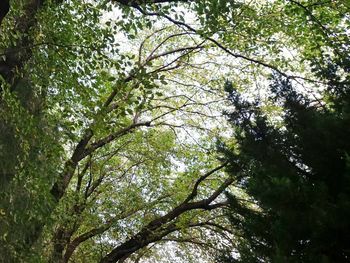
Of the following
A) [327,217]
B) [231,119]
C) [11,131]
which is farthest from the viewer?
[231,119]

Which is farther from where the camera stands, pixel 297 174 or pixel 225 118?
pixel 225 118

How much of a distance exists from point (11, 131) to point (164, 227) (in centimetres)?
682

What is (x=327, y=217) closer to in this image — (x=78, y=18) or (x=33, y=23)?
(x=33, y=23)

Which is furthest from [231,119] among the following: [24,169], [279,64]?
[279,64]

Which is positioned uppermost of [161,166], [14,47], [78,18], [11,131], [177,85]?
[177,85]

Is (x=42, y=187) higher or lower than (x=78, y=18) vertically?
lower

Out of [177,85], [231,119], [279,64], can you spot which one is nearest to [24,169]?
[231,119]

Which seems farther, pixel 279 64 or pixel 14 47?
pixel 279 64

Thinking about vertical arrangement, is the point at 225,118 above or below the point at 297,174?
above

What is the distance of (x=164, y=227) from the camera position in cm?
1168

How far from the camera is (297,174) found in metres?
5.02

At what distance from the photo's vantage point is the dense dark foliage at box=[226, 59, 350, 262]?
4.30m

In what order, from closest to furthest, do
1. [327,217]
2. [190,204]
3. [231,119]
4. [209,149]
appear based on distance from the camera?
[327,217]
[231,119]
[190,204]
[209,149]

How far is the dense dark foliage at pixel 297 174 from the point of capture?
169 inches
